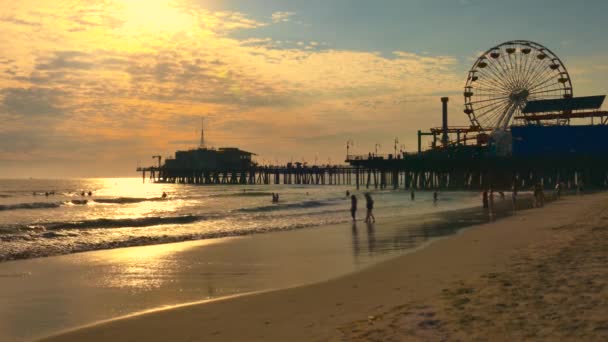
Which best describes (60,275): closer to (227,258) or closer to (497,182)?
(227,258)

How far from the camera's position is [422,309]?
264 inches

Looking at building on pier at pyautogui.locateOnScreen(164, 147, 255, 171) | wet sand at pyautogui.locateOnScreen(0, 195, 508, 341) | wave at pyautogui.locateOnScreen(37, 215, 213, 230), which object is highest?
building on pier at pyautogui.locateOnScreen(164, 147, 255, 171)

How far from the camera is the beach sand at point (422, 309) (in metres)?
5.70

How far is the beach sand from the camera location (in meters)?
5.70

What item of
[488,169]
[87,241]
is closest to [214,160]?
[488,169]

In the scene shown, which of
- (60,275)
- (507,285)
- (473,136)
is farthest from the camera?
(473,136)

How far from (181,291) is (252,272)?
2481 mm

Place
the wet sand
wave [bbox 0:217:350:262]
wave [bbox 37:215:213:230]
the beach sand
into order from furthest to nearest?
1. wave [bbox 37:215:213:230]
2. wave [bbox 0:217:350:262]
3. the wet sand
4. the beach sand

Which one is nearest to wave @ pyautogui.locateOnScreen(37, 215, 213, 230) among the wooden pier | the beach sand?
the beach sand

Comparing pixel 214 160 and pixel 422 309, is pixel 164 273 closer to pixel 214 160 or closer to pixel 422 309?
pixel 422 309

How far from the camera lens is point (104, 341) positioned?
6609 mm

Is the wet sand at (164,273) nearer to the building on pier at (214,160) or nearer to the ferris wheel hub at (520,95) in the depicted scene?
the ferris wheel hub at (520,95)

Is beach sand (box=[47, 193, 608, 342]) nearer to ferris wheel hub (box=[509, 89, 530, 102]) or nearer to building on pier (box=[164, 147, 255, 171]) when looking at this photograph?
ferris wheel hub (box=[509, 89, 530, 102])

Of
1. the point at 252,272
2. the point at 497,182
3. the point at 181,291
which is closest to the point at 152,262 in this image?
the point at 252,272
